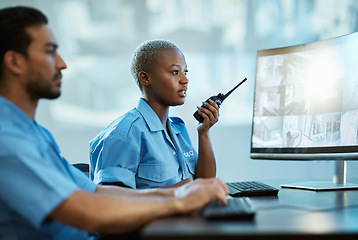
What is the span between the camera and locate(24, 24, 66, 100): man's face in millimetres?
914

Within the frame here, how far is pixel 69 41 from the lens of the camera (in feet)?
9.87

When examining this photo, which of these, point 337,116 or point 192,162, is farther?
point 192,162

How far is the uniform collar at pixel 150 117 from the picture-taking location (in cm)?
155

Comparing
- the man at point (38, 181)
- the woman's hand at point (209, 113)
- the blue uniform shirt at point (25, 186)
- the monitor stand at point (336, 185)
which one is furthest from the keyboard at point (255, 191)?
the blue uniform shirt at point (25, 186)

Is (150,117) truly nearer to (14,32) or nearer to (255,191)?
(255,191)

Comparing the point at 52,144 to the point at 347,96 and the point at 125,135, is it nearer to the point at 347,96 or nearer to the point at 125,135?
the point at 125,135

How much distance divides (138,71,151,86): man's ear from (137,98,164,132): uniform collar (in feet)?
0.36

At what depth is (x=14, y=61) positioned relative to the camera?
90 cm

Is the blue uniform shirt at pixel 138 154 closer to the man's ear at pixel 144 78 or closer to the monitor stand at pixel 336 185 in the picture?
the man's ear at pixel 144 78

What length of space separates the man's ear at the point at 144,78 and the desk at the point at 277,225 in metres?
0.89

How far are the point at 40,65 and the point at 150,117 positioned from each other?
70 centimetres

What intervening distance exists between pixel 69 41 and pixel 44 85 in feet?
7.25

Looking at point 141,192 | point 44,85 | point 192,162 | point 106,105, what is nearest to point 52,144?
point 44,85

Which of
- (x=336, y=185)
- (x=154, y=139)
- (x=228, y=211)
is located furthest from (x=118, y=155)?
(x=336, y=185)
